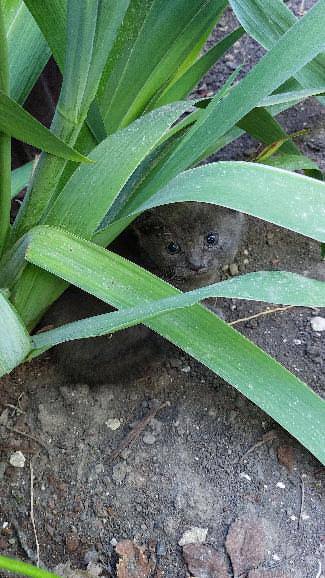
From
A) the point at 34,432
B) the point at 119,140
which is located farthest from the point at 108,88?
the point at 34,432

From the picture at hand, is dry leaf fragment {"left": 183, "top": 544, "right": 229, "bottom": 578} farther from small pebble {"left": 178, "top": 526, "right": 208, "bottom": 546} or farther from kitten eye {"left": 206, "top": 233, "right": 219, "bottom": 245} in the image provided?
kitten eye {"left": 206, "top": 233, "right": 219, "bottom": 245}

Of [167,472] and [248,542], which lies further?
[167,472]

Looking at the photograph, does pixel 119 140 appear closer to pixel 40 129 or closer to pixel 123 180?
pixel 123 180

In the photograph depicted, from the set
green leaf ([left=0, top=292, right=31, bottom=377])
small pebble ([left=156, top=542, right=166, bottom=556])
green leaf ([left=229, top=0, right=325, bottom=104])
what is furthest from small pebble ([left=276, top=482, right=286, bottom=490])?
green leaf ([left=229, top=0, right=325, bottom=104])

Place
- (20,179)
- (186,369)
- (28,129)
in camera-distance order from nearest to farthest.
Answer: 1. (28,129)
2. (186,369)
3. (20,179)

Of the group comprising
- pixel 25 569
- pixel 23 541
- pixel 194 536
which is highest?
pixel 194 536

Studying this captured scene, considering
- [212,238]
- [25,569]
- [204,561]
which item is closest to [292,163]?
[212,238]

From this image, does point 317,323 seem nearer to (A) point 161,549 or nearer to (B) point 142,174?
(B) point 142,174
